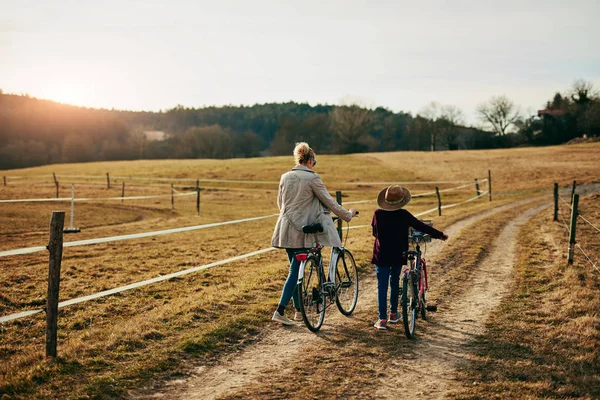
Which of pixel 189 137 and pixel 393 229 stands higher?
pixel 189 137

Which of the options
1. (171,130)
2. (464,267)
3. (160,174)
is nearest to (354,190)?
(160,174)

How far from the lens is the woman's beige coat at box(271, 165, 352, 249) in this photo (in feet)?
21.3

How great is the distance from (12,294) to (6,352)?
333 centimetres

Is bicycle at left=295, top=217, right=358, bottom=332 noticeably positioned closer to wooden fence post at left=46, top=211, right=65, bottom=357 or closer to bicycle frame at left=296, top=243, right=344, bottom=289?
bicycle frame at left=296, top=243, right=344, bottom=289

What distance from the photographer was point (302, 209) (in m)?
6.54

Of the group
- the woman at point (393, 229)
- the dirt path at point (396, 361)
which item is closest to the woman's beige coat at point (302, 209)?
the woman at point (393, 229)

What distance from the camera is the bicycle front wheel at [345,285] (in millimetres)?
7188

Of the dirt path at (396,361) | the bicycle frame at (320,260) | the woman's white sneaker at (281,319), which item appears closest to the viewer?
the dirt path at (396,361)

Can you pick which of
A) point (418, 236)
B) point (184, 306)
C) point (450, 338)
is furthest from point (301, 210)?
point (184, 306)

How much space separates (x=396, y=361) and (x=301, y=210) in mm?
2140

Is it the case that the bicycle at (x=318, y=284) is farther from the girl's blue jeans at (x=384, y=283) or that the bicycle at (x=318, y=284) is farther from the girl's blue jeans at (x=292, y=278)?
the girl's blue jeans at (x=384, y=283)

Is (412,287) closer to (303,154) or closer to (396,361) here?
(396,361)

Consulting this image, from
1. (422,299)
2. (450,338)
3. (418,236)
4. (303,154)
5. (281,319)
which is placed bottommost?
(450,338)

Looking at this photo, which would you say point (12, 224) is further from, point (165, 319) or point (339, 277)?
point (339, 277)
